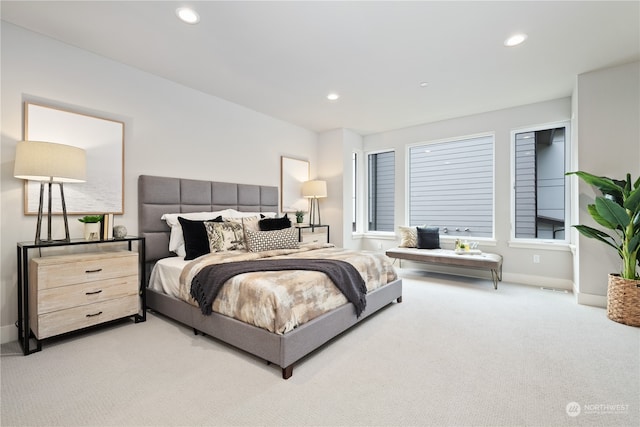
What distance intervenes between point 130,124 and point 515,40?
407cm

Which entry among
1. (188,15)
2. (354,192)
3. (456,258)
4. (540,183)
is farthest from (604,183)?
(188,15)

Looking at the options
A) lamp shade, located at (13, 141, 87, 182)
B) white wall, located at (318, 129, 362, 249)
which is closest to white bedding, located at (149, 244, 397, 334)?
lamp shade, located at (13, 141, 87, 182)

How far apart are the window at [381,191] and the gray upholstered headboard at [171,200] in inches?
113

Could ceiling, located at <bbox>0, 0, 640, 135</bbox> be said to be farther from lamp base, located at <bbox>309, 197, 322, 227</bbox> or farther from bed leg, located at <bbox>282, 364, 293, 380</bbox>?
bed leg, located at <bbox>282, 364, 293, 380</bbox>

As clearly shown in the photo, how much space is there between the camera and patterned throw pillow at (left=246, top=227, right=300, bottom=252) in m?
3.37

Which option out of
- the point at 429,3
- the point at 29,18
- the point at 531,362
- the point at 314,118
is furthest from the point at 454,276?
the point at 29,18

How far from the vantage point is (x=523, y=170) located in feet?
15.2

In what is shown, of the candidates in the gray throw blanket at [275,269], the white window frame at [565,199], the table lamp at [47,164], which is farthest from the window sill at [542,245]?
the table lamp at [47,164]

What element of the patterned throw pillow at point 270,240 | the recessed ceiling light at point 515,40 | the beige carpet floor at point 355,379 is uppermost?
the recessed ceiling light at point 515,40

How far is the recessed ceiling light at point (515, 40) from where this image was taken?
268cm

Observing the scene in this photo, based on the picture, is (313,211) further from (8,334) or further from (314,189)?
(8,334)

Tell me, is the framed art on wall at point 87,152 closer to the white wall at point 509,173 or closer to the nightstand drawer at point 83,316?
the nightstand drawer at point 83,316

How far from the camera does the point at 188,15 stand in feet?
7.84

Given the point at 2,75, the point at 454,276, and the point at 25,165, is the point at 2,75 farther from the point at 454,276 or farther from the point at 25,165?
the point at 454,276
